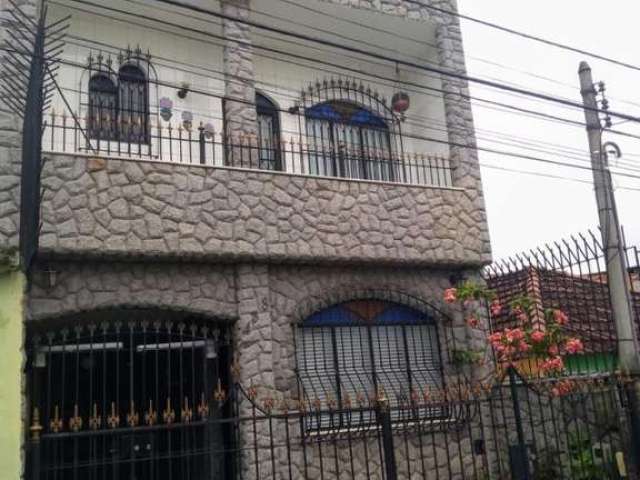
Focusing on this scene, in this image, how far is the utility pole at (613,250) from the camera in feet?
28.2

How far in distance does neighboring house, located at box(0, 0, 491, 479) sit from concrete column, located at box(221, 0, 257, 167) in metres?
0.03

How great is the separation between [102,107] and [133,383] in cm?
374

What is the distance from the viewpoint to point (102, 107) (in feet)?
29.4

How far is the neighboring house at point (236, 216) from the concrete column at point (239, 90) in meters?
0.03

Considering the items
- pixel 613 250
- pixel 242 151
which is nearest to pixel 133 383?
pixel 242 151

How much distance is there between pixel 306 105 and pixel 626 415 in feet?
20.8

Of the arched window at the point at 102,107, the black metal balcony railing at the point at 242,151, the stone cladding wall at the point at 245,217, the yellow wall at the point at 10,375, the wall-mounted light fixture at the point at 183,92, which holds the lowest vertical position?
the yellow wall at the point at 10,375

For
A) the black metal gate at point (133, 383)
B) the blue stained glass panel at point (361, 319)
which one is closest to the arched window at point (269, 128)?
the blue stained glass panel at point (361, 319)

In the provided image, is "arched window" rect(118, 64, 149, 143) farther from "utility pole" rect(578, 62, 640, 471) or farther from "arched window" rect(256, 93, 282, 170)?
"utility pole" rect(578, 62, 640, 471)

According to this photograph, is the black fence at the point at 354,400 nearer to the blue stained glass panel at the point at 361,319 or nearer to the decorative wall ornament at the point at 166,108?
the blue stained glass panel at the point at 361,319

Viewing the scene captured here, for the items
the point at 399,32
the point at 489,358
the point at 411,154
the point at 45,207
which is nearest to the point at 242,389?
the point at 45,207

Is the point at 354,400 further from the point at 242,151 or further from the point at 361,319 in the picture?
the point at 242,151

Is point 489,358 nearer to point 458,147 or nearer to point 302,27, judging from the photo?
point 458,147

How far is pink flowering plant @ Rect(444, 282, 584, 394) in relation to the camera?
8.59 m
